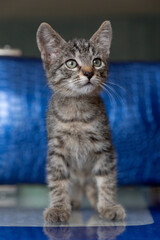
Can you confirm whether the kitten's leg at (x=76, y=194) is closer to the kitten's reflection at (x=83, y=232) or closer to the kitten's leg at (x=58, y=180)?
the kitten's leg at (x=58, y=180)

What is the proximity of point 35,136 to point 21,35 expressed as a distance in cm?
330

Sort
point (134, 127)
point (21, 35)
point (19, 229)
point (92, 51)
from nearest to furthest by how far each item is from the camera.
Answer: point (19, 229), point (92, 51), point (134, 127), point (21, 35)

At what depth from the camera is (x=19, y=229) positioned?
5.56 ft

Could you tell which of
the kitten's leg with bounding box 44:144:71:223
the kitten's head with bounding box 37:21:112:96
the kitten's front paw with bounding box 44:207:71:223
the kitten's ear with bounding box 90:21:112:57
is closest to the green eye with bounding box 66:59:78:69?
the kitten's head with bounding box 37:21:112:96

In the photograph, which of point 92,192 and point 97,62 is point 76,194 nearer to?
point 92,192

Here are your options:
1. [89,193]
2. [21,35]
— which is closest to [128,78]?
[89,193]

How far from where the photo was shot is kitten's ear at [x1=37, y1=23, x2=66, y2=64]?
1.85 m

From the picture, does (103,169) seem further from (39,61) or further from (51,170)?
(39,61)

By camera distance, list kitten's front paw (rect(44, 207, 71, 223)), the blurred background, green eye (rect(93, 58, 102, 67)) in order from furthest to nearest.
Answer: the blurred background < green eye (rect(93, 58, 102, 67)) < kitten's front paw (rect(44, 207, 71, 223))

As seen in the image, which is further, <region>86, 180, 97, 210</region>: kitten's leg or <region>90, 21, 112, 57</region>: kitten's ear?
<region>86, 180, 97, 210</region>: kitten's leg

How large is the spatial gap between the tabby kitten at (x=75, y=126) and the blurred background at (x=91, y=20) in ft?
11.0

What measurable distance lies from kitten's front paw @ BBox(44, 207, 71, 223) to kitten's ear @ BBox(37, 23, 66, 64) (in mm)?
623

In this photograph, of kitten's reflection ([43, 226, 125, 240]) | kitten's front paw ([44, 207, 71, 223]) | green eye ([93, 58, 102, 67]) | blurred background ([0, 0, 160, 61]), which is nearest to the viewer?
kitten's reflection ([43, 226, 125, 240])

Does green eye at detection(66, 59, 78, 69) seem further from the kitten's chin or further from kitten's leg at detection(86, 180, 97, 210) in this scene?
kitten's leg at detection(86, 180, 97, 210)
